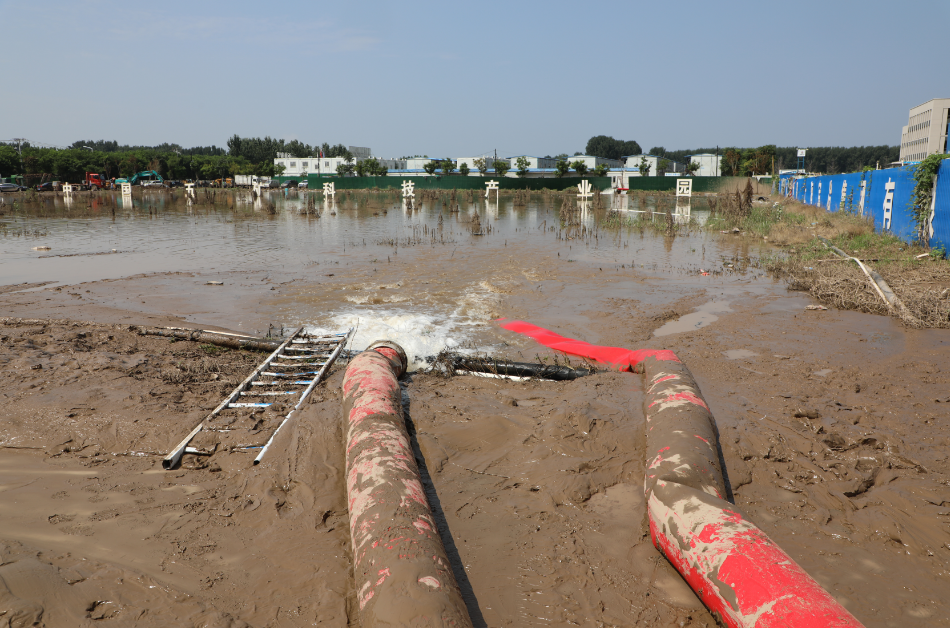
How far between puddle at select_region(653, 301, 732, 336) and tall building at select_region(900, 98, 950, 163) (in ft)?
219

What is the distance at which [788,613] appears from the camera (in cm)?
221

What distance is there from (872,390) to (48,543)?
6.36 meters

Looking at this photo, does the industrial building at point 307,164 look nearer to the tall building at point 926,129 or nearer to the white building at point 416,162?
the white building at point 416,162

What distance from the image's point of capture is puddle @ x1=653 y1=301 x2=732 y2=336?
25.9 feet

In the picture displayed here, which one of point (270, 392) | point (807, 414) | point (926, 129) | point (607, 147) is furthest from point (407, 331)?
point (607, 147)

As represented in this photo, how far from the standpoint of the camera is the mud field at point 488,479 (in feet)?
8.82

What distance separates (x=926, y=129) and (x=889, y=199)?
222ft

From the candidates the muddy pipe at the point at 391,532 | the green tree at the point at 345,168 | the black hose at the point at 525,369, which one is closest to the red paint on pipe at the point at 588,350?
the black hose at the point at 525,369

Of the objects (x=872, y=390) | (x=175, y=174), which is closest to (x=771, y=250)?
(x=872, y=390)

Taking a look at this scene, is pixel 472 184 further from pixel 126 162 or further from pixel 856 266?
pixel 856 266

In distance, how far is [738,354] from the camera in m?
6.52

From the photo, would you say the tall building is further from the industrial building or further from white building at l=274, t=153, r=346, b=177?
white building at l=274, t=153, r=346, b=177

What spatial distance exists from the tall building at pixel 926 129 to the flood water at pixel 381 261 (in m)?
58.3

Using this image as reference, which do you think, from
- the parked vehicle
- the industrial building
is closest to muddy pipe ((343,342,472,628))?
the parked vehicle
